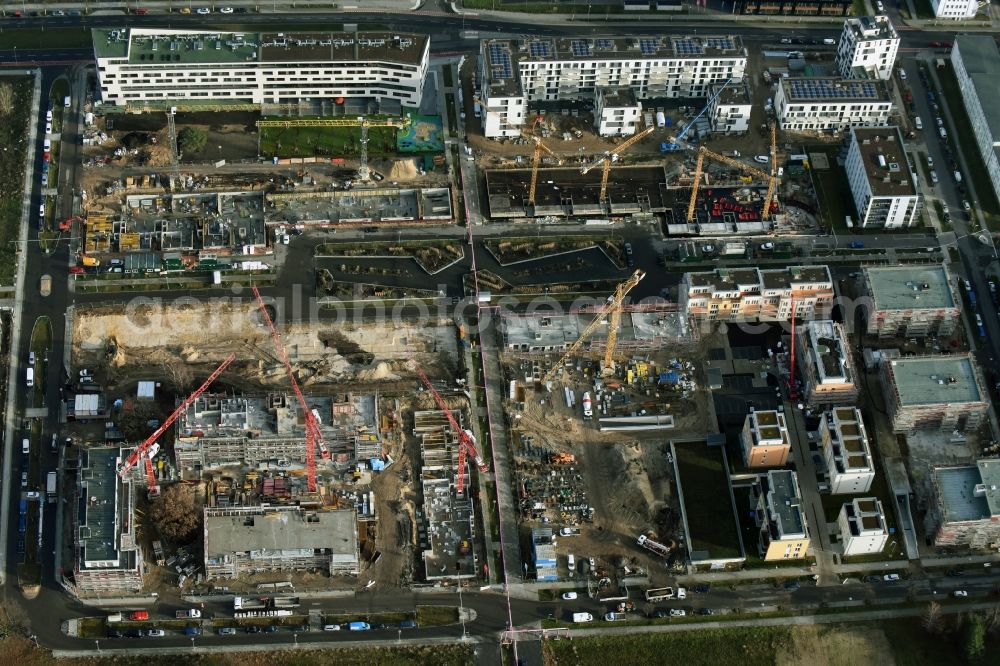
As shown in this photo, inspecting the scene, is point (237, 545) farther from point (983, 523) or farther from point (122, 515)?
point (983, 523)

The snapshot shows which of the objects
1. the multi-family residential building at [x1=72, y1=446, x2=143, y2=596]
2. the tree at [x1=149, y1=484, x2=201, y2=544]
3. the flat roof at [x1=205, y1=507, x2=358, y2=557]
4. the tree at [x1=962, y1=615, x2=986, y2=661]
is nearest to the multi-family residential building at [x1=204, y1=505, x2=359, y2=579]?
the flat roof at [x1=205, y1=507, x2=358, y2=557]

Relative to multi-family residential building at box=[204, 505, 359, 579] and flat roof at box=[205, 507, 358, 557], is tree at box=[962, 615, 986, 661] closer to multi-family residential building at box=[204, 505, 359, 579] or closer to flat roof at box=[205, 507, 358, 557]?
multi-family residential building at box=[204, 505, 359, 579]

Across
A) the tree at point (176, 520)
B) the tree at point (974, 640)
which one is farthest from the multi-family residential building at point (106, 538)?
the tree at point (974, 640)

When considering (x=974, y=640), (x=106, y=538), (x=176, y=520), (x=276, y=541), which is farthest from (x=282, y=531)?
(x=974, y=640)

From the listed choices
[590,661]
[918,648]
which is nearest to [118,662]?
[590,661]

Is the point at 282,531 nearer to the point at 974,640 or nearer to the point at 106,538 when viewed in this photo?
the point at 106,538

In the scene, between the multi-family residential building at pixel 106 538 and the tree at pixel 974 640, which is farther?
the multi-family residential building at pixel 106 538

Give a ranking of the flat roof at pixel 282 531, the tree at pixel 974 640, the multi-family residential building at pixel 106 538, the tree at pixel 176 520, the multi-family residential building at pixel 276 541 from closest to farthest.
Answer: the tree at pixel 974 640 < the multi-family residential building at pixel 106 538 < the multi-family residential building at pixel 276 541 < the flat roof at pixel 282 531 < the tree at pixel 176 520

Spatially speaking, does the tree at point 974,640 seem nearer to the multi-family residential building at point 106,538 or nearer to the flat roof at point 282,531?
the flat roof at point 282,531
